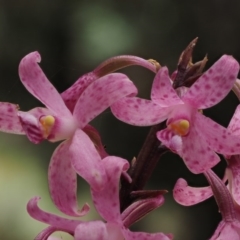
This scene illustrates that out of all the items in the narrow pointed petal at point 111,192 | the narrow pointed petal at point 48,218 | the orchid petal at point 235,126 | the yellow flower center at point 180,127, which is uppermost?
the yellow flower center at point 180,127

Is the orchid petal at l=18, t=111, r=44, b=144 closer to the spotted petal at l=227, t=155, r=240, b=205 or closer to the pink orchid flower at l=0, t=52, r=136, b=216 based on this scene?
the pink orchid flower at l=0, t=52, r=136, b=216

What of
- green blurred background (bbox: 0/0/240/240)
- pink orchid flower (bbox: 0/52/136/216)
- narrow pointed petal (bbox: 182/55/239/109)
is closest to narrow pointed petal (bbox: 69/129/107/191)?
pink orchid flower (bbox: 0/52/136/216)

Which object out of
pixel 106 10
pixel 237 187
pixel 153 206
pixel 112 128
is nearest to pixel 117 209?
pixel 153 206

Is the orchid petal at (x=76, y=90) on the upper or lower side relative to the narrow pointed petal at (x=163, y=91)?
lower

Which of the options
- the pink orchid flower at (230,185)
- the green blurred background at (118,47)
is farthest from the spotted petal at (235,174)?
the green blurred background at (118,47)

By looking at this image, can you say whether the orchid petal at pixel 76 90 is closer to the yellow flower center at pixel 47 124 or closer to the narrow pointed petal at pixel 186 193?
the yellow flower center at pixel 47 124

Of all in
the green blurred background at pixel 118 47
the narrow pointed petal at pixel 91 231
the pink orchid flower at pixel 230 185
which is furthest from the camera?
the green blurred background at pixel 118 47

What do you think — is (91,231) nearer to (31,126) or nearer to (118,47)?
(31,126)

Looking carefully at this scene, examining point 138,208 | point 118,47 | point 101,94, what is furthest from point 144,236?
point 118,47
